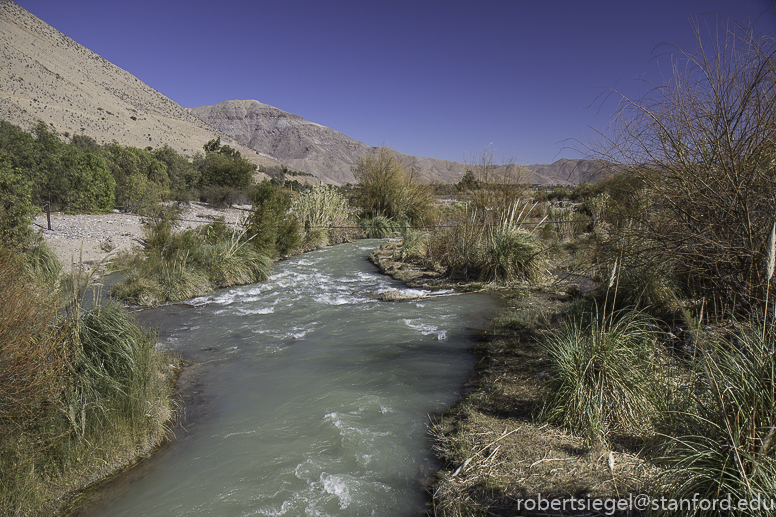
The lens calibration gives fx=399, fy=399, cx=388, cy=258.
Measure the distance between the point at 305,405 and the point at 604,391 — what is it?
286 cm

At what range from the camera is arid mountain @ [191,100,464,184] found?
9626 centimetres

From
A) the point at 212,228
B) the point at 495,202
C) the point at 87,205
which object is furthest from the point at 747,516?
the point at 87,205

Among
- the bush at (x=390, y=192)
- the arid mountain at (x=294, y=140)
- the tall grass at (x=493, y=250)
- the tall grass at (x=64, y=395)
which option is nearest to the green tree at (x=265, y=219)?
the tall grass at (x=493, y=250)

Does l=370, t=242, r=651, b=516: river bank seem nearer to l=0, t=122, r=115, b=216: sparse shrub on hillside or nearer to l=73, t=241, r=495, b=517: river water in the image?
l=73, t=241, r=495, b=517: river water

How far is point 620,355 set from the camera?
3.23m

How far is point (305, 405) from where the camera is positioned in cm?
426

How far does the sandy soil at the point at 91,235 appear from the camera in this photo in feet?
34.0

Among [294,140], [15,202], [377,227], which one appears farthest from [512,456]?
[294,140]

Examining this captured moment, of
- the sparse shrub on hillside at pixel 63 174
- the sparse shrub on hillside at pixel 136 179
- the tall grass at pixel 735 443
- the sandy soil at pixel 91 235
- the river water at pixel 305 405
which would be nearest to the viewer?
the tall grass at pixel 735 443

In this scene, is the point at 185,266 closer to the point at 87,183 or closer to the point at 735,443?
the point at 735,443

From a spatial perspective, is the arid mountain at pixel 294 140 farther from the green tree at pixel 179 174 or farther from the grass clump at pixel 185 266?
the grass clump at pixel 185 266

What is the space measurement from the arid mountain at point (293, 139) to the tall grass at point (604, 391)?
85.9 meters

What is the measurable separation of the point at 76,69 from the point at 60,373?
7392cm

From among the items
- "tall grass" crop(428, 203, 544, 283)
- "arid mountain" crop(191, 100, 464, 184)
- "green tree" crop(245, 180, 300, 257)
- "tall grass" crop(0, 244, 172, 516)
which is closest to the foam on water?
"tall grass" crop(428, 203, 544, 283)
